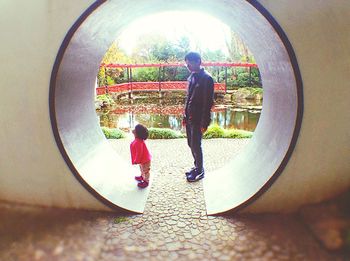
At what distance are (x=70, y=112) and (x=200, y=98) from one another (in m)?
1.93

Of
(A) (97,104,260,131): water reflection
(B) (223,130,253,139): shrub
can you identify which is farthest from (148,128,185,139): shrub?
(A) (97,104,260,131): water reflection

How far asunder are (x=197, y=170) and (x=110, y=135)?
4742 mm

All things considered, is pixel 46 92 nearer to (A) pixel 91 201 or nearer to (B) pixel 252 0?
(A) pixel 91 201

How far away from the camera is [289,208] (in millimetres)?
3961

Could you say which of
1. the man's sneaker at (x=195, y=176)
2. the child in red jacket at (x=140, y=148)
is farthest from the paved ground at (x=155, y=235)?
the man's sneaker at (x=195, y=176)

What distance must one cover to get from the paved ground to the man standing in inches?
44.2

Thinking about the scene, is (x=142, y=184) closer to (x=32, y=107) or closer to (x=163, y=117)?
(x=32, y=107)

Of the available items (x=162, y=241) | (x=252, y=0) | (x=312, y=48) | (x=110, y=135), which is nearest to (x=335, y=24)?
(x=312, y=48)

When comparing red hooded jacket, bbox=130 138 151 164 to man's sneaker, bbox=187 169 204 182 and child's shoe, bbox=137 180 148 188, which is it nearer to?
child's shoe, bbox=137 180 148 188

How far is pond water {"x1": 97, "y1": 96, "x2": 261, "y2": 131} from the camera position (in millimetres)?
14906

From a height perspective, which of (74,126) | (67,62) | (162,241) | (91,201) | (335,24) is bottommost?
(162,241)

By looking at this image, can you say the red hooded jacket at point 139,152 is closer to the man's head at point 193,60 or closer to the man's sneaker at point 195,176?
the man's sneaker at point 195,176

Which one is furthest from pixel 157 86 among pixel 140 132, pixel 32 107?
pixel 32 107

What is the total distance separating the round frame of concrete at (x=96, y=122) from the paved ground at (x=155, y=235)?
0.29 meters
